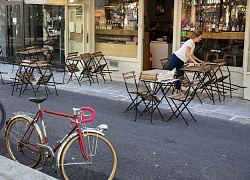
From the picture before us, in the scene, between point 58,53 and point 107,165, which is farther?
point 58,53

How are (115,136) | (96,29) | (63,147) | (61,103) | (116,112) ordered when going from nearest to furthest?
(63,147) → (115,136) → (116,112) → (61,103) → (96,29)

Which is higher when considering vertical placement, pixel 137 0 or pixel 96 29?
pixel 137 0

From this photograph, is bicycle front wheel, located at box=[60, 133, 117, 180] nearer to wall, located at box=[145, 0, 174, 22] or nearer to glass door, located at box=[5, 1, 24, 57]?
wall, located at box=[145, 0, 174, 22]

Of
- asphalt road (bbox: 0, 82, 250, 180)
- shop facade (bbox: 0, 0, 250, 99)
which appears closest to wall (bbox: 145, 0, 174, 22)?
shop facade (bbox: 0, 0, 250, 99)

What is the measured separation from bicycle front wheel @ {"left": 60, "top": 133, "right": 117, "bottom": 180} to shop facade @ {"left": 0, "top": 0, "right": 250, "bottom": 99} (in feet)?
16.1

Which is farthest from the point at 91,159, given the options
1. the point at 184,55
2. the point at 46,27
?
the point at 46,27

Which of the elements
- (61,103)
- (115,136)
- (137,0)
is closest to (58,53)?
(137,0)

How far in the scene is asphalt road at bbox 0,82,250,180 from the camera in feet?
15.0

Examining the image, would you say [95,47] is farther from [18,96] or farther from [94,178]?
[94,178]

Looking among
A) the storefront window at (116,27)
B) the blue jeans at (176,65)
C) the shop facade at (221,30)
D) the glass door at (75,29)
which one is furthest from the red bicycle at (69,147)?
the glass door at (75,29)

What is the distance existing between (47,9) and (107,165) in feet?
30.7

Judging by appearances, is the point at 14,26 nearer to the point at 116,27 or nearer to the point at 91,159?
the point at 116,27

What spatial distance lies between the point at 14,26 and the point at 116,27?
491 centimetres

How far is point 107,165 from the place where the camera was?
4.45 m
